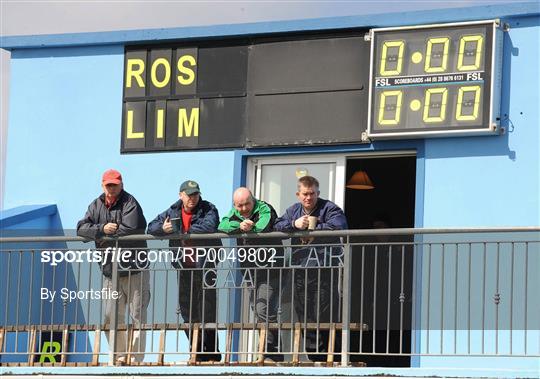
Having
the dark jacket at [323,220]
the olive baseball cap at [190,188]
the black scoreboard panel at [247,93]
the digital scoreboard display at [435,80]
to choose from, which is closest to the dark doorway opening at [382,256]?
the dark jacket at [323,220]

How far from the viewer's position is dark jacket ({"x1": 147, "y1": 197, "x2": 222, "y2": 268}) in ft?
50.5

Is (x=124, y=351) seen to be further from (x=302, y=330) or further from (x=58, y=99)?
(x=58, y=99)

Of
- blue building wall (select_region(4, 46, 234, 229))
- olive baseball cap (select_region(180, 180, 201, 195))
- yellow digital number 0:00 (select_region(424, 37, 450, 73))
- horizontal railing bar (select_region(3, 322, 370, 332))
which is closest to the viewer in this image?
horizontal railing bar (select_region(3, 322, 370, 332))

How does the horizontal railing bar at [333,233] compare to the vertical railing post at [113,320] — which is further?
the vertical railing post at [113,320]

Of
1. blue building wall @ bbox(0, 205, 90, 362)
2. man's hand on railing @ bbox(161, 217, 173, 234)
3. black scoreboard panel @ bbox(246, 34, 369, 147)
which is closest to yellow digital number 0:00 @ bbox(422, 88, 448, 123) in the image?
black scoreboard panel @ bbox(246, 34, 369, 147)

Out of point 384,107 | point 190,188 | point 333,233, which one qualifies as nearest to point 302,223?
point 333,233

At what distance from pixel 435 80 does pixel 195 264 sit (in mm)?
3455

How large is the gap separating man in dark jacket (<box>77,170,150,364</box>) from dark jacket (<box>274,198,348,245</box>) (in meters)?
1.55

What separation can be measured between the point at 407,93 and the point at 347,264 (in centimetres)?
307

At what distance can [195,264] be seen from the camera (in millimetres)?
15555

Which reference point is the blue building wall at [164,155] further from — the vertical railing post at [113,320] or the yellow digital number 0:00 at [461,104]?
the vertical railing post at [113,320]

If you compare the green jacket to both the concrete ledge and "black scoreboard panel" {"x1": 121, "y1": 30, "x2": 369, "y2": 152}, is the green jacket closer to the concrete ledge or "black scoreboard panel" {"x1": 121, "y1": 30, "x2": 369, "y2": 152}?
the concrete ledge

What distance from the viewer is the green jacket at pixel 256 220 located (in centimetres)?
1515

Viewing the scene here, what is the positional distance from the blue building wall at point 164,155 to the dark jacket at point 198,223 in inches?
81.5
